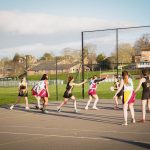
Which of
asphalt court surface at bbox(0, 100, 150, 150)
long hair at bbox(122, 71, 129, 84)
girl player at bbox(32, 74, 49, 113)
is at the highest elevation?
long hair at bbox(122, 71, 129, 84)

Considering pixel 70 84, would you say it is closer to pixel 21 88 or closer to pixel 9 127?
pixel 21 88

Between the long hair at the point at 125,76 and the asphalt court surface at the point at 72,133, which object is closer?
the asphalt court surface at the point at 72,133

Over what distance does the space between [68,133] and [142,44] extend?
96.7 feet

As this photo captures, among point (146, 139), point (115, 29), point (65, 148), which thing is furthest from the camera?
point (115, 29)

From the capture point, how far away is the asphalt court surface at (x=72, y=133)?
993 centimetres

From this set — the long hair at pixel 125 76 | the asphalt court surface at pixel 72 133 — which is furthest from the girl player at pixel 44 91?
the long hair at pixel 125 76

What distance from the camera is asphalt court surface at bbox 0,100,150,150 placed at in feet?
32.6

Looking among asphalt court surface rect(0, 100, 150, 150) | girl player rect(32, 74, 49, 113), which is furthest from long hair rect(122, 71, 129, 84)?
girl player rect(32, 74, 49, 113)

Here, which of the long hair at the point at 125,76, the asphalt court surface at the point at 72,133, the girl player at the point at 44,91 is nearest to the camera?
the asphalt court surface at the point at 72,133

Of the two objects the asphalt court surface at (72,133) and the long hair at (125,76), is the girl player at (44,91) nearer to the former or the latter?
the asphalt court surface at (72,133)

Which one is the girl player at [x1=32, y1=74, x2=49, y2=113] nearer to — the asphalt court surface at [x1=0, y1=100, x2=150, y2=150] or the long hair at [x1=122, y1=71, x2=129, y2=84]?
the asphalt court surface at [x1=0, y1=100, x2=150, y2=150]

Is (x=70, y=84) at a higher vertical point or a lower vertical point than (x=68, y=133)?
higher

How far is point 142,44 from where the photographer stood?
40188 millimetres

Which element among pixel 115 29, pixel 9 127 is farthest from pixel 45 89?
pixel 115 29
